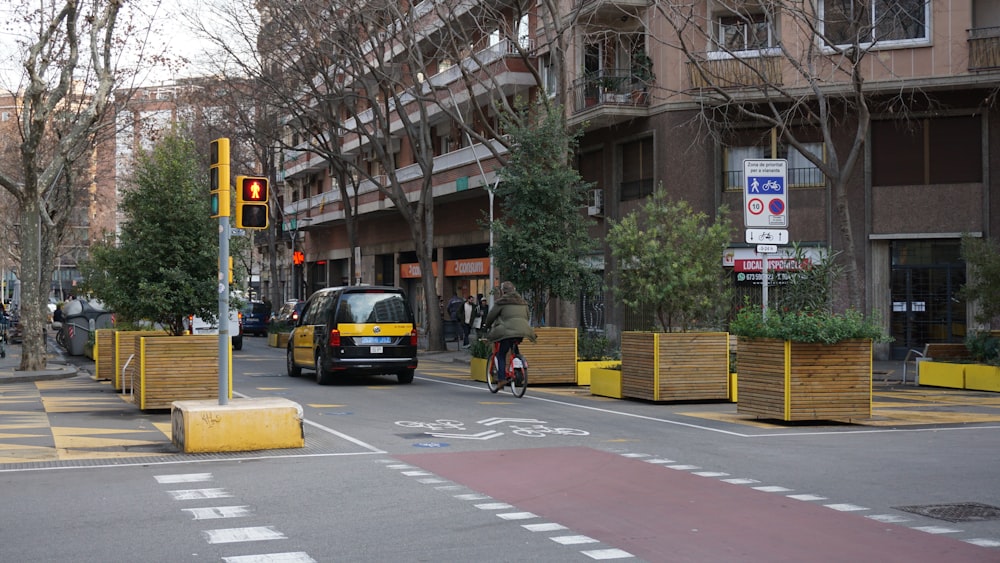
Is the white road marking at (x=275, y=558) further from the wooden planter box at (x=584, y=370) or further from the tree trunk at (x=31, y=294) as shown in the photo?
the tree trunk at (x=31, y=294)

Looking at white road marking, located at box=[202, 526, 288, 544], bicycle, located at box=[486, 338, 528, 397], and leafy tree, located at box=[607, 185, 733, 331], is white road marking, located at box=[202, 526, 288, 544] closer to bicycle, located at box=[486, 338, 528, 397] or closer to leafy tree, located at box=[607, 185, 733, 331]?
bicycle, located at box=[486, 338, 528, 397]

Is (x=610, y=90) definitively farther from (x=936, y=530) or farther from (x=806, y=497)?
(x=936, y=530)

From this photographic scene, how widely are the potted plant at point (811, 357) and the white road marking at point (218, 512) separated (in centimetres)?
778

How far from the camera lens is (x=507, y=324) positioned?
60.6 ft

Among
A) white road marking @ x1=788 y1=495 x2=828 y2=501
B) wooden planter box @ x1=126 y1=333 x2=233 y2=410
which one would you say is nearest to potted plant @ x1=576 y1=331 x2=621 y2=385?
wooden planter box @ x1=126 y1=333 x2=233 y2=410

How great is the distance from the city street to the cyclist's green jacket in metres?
2.91

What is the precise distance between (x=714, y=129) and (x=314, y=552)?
24460 millimetres

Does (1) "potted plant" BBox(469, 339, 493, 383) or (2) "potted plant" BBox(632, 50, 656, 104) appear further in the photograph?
(2) "potted plant" BBox(632, 50, 656, 104)

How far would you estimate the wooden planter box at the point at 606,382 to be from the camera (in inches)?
720

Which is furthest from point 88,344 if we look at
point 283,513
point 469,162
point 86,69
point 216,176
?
point 283,513

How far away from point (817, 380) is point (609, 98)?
1837 cm

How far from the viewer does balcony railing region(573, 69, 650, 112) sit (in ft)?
102

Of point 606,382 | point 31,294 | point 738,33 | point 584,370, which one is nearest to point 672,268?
point 606,382

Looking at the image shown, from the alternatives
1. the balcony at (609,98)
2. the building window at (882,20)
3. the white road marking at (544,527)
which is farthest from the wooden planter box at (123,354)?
the building window at (882,20)
